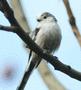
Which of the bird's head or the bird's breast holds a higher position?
the bird's breast

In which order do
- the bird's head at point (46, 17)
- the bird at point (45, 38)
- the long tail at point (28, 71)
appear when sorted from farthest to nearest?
the bird's head at point (46, 17) → the bird at point (45, 38) → the long tail at point (28, 71)

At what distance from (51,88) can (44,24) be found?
95 centimetres

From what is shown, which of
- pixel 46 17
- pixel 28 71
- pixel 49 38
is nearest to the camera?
pixel 28 71

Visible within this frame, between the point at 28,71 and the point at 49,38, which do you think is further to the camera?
the point at 49,38

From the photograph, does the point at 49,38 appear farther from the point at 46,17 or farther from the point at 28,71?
the point at 46,17

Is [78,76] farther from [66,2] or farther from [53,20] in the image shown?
[53,20]

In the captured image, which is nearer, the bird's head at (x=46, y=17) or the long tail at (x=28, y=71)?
the long tail at (x=28, y=71)

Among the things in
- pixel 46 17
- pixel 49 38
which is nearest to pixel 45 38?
pixel 49 38

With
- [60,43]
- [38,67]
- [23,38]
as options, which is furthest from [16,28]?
[60,43]

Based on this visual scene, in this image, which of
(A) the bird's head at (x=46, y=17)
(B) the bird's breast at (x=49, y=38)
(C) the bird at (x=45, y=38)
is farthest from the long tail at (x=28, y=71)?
(A) the bird's head at (x=46, y=17)

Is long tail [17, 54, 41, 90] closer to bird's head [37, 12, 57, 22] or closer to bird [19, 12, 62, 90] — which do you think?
bird [19, 12, 62, 90]

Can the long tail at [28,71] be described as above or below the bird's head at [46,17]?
above

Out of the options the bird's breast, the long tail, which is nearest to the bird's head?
the bird's breast

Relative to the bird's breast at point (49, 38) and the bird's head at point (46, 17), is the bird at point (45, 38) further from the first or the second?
the bird's head at point (46, 17)
